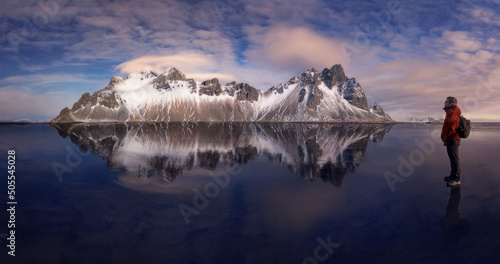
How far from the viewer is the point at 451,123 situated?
1354cm

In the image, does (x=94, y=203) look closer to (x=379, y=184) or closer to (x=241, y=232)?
(x=241, y=232)

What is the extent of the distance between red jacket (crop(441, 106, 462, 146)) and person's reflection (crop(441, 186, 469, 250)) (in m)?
5.19

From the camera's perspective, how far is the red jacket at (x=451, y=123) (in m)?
13.5

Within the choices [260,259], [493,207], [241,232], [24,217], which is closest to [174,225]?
[241,232]

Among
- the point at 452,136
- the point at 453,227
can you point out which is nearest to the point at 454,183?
the point at 452,136

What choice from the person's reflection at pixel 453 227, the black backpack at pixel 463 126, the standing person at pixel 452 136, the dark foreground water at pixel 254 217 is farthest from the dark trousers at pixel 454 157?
the person's reflection at pixel 453 227

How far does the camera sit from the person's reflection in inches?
279

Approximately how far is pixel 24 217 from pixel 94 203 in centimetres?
232

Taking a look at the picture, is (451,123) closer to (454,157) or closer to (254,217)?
(454,157)

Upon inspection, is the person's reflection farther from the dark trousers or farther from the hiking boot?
the dark trousers

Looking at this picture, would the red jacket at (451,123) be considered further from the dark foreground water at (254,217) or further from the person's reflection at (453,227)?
the person's reflection at (453,227)

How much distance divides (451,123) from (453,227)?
26.9ft

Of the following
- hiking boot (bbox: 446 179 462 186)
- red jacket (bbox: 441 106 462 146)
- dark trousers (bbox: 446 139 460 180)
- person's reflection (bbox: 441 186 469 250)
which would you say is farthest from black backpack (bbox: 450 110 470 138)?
person's reflection (bbox: 441 186 469 250)

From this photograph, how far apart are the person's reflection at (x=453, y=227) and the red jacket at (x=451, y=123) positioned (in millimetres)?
5194
